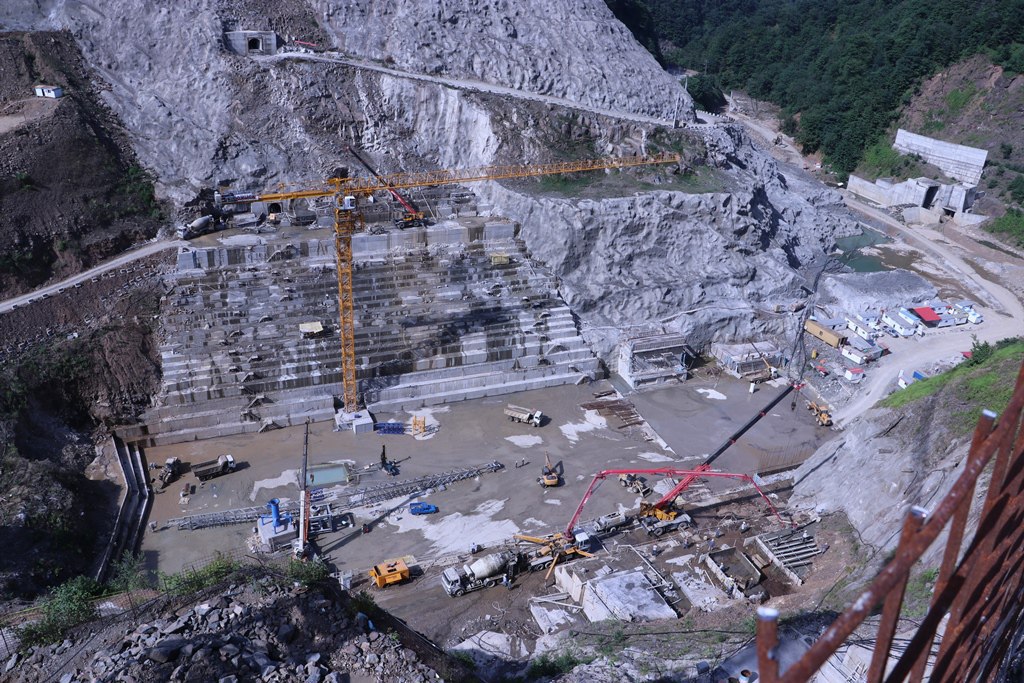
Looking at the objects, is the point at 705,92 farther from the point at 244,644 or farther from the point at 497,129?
the point at 244,644

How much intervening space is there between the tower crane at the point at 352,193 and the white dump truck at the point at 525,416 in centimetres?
830

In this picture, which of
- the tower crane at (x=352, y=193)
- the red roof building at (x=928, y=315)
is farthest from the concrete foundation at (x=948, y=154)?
the tower crane at (x=352, y=193)

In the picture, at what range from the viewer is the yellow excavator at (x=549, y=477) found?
3359cm

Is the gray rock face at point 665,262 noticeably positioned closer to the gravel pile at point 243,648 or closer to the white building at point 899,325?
the white building at point 899,325

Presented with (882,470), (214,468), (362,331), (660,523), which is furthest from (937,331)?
(214,468)

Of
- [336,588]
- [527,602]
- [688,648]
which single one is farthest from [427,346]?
[688,648]

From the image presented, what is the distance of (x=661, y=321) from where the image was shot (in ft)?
150

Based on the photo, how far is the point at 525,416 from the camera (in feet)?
125

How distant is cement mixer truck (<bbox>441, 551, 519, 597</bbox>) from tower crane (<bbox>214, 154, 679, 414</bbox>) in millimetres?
13088

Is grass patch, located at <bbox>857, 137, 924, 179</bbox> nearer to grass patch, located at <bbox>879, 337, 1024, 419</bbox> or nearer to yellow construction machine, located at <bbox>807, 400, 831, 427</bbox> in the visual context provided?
yellow construction machine, located at <bbox>807, 400, 831, 427</bbox>

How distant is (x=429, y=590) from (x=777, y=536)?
14327 millimetres

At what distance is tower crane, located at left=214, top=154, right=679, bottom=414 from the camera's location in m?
37.4

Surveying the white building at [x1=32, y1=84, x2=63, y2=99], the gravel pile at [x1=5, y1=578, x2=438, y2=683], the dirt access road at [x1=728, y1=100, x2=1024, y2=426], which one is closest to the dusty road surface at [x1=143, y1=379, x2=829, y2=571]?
the dirt access road at [x1=728, y1=100, x2=1024, y2=426]

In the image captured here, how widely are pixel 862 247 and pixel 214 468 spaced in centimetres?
5352
